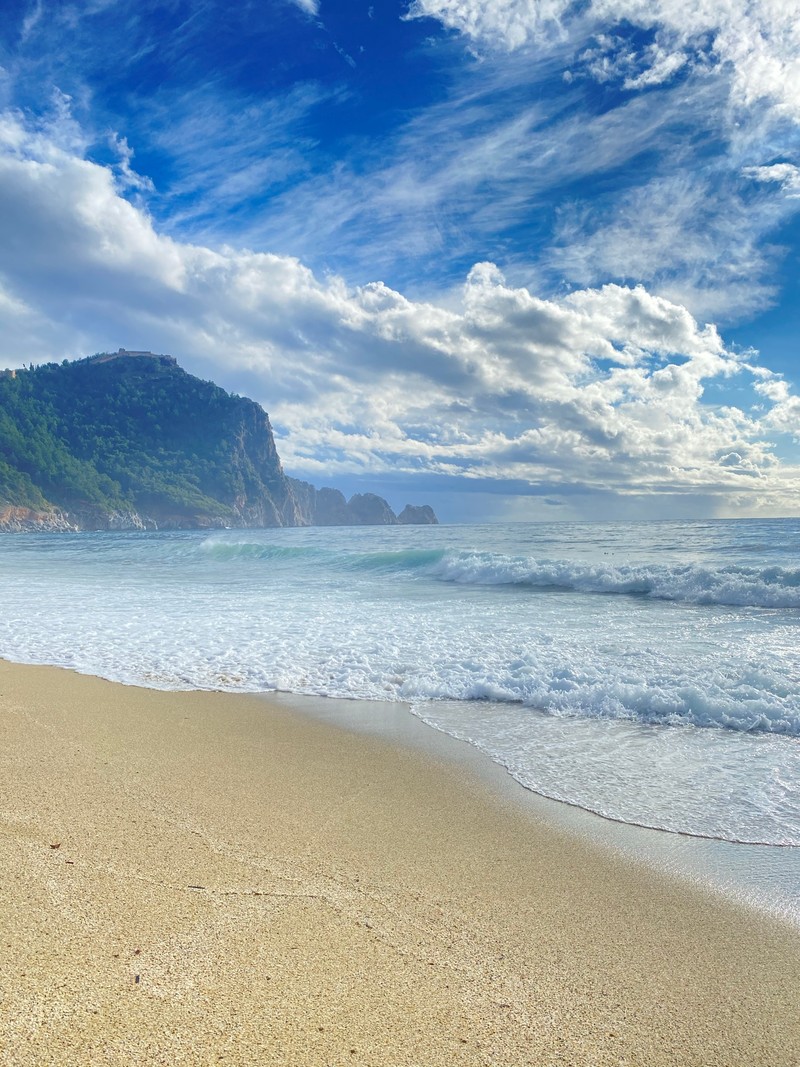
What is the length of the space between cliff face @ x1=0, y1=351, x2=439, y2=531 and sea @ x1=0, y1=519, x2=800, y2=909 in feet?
343

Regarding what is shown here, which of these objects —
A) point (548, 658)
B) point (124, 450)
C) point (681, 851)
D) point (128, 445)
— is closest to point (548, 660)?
point (548, 658)

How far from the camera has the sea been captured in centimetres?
417

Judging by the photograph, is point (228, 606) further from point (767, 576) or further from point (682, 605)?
point (767, 576)

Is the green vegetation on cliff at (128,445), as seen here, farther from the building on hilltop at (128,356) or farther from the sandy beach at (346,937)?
the sandy beach at (346,937)

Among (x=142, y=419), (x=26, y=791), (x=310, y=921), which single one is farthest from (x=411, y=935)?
(x=142, y=419)

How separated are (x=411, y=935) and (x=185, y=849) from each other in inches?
49.7

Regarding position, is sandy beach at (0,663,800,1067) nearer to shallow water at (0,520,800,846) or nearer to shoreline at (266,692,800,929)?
shoreline at (266,692,800,929)

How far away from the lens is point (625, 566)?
58.5 feet

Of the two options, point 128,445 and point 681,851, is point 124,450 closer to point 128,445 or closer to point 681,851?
point 128,445

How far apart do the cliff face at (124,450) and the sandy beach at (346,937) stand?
113m

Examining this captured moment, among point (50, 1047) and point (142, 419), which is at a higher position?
point (142, 419)

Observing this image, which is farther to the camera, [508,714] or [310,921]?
[508,714]

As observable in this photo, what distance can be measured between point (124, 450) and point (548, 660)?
449 feet

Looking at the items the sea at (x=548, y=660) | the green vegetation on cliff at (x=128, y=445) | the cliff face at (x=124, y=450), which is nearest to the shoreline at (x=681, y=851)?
the sea at (x=548, y=660)
